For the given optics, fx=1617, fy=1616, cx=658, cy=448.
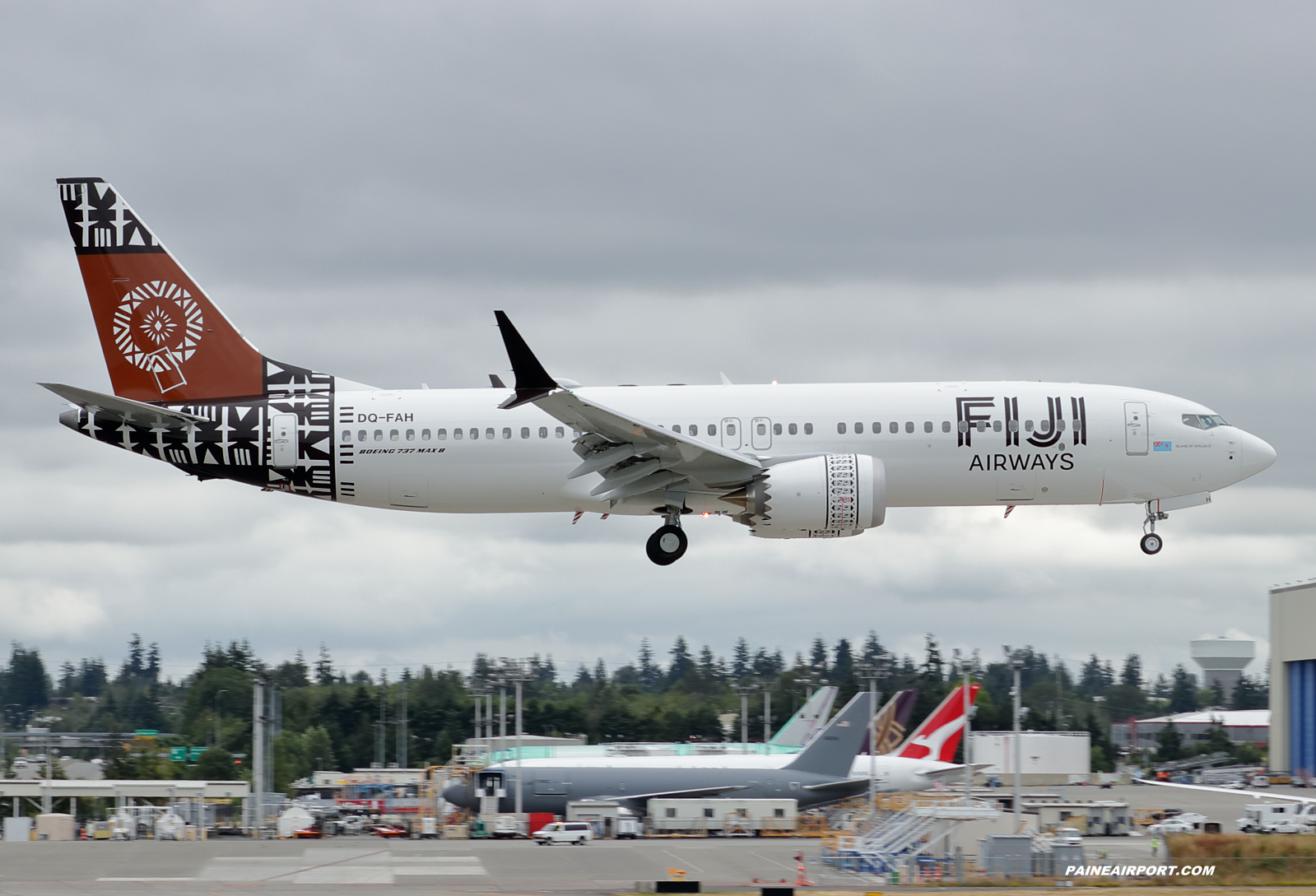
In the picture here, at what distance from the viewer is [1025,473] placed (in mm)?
46625

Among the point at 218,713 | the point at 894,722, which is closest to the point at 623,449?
the point at 894,722

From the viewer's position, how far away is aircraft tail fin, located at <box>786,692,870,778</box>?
64750mm

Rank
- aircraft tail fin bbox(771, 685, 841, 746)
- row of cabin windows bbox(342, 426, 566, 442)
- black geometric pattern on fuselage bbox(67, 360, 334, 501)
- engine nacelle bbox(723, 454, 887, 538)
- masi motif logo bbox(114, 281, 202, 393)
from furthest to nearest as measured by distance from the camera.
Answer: aircraft tail fin bbox(771, 685, 841, 746)
masi motif logo bbox(114, 281, 202, 393)
black geometric pattern on fuselage bbox(67, 360, 334, 501)
row of cabin windows bbox(342, 426, 566, 442)
engine nacelle bbox(723, 454, 887, 538)

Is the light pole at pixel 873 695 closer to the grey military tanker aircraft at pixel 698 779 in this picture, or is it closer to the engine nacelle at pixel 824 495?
the grey military tanker aircraft at pixel 698 779

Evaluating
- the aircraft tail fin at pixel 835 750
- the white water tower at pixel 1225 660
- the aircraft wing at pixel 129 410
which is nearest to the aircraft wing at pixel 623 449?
the aircraft wing at pixel 129 410

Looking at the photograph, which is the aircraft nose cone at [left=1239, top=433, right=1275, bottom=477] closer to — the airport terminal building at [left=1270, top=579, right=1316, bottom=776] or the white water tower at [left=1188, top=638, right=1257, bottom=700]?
the airport terminal building at [left=1270, top=579, right=1316, bottom=776]

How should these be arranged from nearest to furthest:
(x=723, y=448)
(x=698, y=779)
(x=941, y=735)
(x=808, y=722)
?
(x=723, y=448), (x=698, y=779), (x=941, y=735), (x=808, y=722)

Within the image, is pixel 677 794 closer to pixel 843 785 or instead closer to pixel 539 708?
pixel 843 785

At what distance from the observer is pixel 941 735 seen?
7238 centimetres

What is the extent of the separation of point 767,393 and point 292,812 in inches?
1134

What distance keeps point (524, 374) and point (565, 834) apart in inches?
759

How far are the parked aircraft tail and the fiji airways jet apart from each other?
24224mm

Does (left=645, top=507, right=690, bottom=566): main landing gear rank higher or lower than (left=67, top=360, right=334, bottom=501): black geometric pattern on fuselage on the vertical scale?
lower

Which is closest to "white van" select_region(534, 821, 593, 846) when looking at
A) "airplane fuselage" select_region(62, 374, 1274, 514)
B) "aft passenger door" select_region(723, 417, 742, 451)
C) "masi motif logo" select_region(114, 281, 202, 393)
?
"airplane fuselage" select_region(62, 374, 1274, 514)
